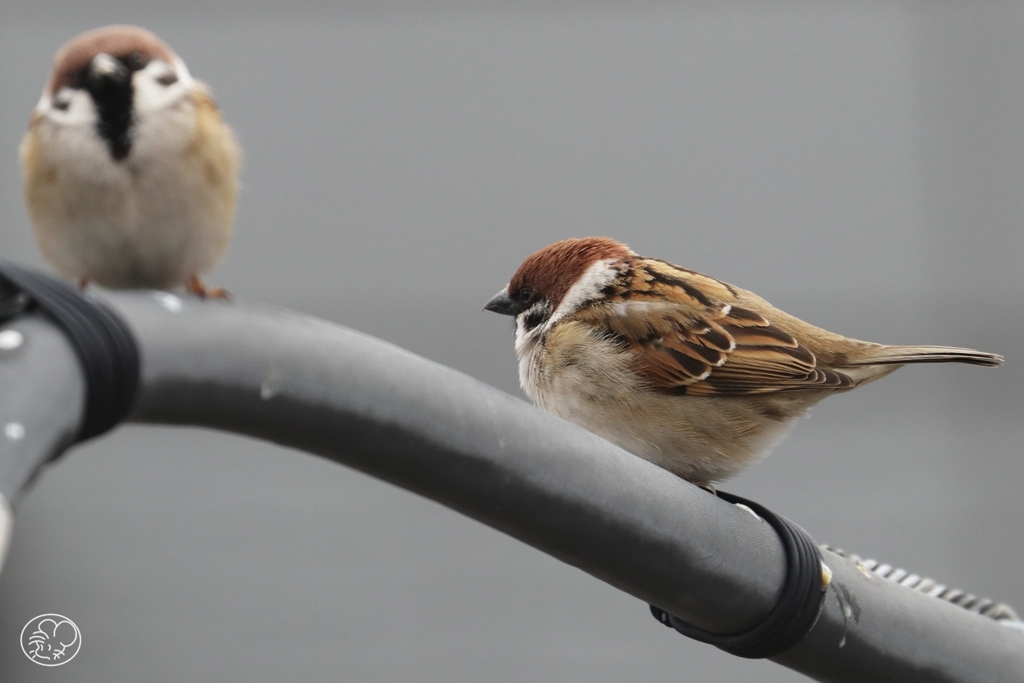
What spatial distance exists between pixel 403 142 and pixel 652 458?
264 cm

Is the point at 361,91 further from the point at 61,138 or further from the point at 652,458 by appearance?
the point at 61,138

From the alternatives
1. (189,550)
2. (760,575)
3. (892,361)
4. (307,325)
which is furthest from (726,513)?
(189,550)

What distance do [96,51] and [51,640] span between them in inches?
114

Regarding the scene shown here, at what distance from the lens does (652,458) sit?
2168 millimetres

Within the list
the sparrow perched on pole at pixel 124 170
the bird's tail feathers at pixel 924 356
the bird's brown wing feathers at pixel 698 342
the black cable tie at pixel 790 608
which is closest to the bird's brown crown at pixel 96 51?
the sparrow perched on pole at pixel 124 170

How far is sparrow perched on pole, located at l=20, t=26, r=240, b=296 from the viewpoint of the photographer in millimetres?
1415

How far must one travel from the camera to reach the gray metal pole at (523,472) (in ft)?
3.03

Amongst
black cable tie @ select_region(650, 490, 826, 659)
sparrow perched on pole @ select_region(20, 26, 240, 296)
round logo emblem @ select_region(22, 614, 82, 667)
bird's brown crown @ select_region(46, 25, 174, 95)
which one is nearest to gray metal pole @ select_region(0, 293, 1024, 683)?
black cable tie @ select_region(650, 490, 826, 659)

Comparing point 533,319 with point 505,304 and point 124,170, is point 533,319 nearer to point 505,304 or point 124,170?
point 505,304

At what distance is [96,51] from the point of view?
1438 mm

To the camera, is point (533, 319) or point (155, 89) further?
point (533, 319)

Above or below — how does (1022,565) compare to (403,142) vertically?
below

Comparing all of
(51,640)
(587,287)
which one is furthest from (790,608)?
(51,640)

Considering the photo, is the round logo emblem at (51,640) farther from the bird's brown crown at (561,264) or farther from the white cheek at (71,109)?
the white cheek at (71,109)
